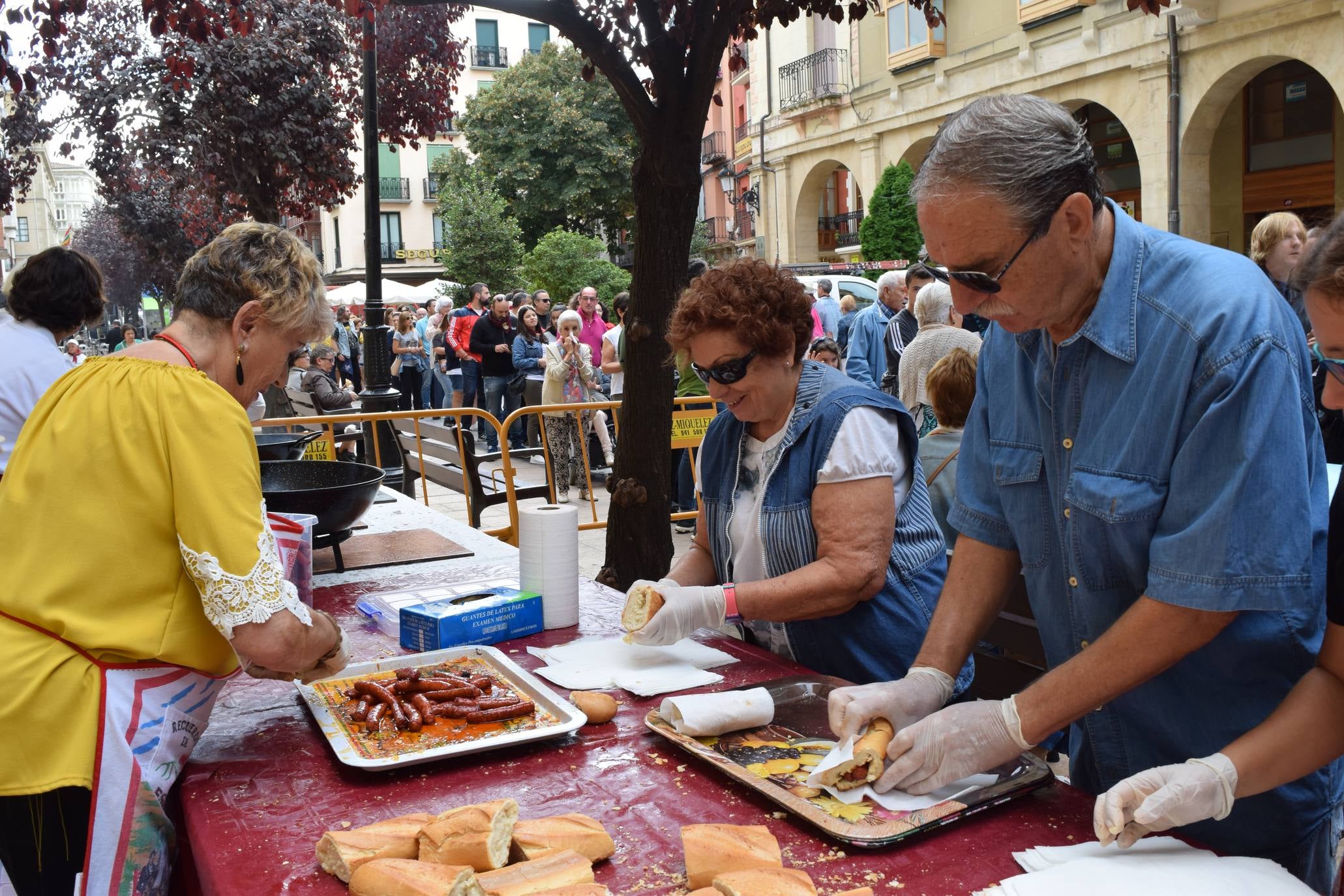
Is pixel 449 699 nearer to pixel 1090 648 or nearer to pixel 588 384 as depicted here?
pixel 1090 648

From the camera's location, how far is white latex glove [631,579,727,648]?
8.02 feet

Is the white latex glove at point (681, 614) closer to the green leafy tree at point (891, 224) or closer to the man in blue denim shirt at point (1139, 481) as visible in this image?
the man in blue denim shirt at point (1139, 481)

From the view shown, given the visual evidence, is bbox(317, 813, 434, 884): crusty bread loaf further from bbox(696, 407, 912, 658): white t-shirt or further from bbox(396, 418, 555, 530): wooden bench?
bbox(396, 418, 555, 530): wooden bench

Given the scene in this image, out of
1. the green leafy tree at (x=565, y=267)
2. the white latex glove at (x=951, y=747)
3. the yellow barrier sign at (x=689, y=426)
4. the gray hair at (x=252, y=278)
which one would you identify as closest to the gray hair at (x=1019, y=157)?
the white latex glove at (x=951, y=747)

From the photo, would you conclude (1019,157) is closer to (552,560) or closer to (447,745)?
(447,745)

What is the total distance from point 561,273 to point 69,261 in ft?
76.9

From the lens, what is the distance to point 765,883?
1.36 metres

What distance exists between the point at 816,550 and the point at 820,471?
21 cm

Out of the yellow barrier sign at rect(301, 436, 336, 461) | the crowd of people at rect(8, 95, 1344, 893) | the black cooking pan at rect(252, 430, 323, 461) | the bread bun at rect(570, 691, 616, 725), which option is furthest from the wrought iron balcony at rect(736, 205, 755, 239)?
the bread bun at rect(570, 691, 616, 725)

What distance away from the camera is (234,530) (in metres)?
1.87

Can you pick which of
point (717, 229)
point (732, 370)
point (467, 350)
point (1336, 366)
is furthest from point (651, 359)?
point (717, 229)

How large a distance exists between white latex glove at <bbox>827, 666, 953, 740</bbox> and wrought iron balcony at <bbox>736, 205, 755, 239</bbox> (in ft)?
123

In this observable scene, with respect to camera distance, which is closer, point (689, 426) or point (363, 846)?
point (363, 846)

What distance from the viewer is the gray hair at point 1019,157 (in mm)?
1732
